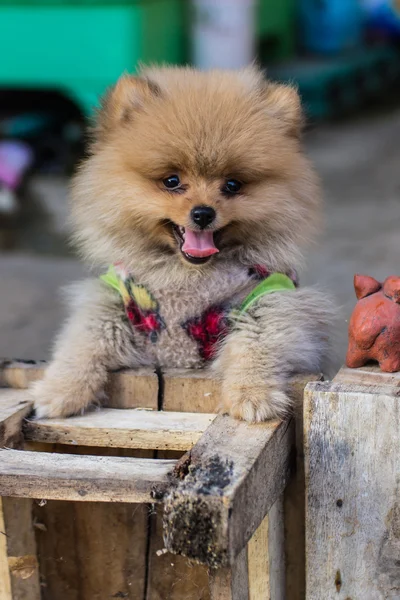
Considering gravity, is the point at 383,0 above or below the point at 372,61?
above

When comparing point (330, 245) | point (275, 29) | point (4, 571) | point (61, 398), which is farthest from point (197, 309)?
point (275, 29)

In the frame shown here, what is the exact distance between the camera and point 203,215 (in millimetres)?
1894

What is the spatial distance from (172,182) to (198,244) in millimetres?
161

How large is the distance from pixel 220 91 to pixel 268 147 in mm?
184

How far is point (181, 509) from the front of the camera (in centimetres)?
149

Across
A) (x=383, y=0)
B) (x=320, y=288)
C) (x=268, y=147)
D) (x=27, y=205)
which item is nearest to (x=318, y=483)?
(x=320, y=288)

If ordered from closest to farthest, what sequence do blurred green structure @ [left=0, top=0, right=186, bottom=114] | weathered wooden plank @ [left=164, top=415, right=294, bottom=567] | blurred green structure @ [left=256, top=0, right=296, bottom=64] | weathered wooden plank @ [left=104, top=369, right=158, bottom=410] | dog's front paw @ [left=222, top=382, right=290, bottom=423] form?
weathered wooden plank @ [left=164, top=415, right=294, bottom=567] → dog's front paw @ [left=222, top=382, right=290, bottom=423] → weathered wooden plank @ [left=104, top=369, right=158, bottom=410] → blurred green structure @ [left=0, top=0, right=186, bottom=114] → blurred green structure @ [left=256, top=0, right=296, bottom=64]

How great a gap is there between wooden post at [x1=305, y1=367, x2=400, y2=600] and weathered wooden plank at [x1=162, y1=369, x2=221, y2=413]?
1.01 feet

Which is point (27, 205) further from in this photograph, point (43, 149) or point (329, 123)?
point (329, 123)

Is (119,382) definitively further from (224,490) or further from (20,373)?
(224,490)

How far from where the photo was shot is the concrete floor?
3709mm

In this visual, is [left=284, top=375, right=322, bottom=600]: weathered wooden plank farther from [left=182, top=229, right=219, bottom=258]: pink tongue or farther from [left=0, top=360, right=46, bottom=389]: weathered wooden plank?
[left=0, top=360, right=46, bottom=389]: weathered wooden plank

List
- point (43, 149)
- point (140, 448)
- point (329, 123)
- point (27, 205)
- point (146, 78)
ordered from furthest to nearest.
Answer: point (329, 123)
point (43, 149)
point (27, 205)
point (146, 78)
point (140, 448)

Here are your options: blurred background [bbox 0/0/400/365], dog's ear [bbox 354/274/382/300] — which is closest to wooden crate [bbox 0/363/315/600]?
dog's ear [bbox 354/274/382/300]
